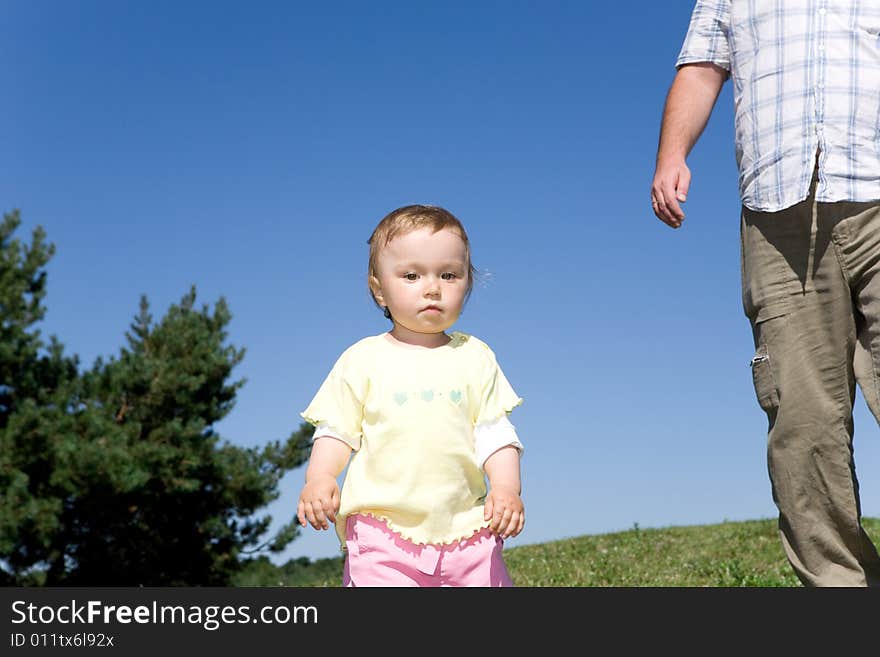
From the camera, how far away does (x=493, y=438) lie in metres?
3.83

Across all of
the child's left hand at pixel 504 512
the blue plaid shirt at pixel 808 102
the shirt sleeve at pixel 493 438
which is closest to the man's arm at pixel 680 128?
the blue plaid shirt at pixel 808 102

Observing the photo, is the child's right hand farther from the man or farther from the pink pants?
the man

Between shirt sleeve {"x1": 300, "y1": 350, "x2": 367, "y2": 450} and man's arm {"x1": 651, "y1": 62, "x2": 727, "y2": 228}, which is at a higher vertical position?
man's arm {"x1": 651, "y1": 62, "x2": 727, "y2": 228}

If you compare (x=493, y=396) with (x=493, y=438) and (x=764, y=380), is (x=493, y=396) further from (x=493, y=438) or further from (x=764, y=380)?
(x=764, y=380)

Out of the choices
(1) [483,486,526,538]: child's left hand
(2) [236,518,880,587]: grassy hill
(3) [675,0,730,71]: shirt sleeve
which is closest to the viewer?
(1) [483,486,526,538]: child's left hand

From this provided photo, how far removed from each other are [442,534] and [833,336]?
214cm

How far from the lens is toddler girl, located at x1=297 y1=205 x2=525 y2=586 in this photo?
12.2 ft

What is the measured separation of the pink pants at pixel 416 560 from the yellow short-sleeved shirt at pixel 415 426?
37 mm

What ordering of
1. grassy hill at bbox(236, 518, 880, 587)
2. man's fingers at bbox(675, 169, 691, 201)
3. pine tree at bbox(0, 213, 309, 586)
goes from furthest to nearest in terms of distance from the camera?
pine tree at bbox(0, 213, 309, 586) → grassy hill at bbox(236, 518, 880, 587) → man's fingers at bbox(675, 169, 691, 201)

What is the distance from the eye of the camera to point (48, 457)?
18.5 m

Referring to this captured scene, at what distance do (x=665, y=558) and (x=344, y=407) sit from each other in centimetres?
879

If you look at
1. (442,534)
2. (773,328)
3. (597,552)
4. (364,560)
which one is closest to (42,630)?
(364,560)

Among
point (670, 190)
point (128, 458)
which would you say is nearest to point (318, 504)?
point (670, 190)

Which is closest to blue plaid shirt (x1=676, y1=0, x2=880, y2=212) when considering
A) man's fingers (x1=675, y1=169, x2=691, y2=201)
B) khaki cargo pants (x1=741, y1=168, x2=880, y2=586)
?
khaki cargo pants (x1=741, y1=168, x2=880, y2=586)
